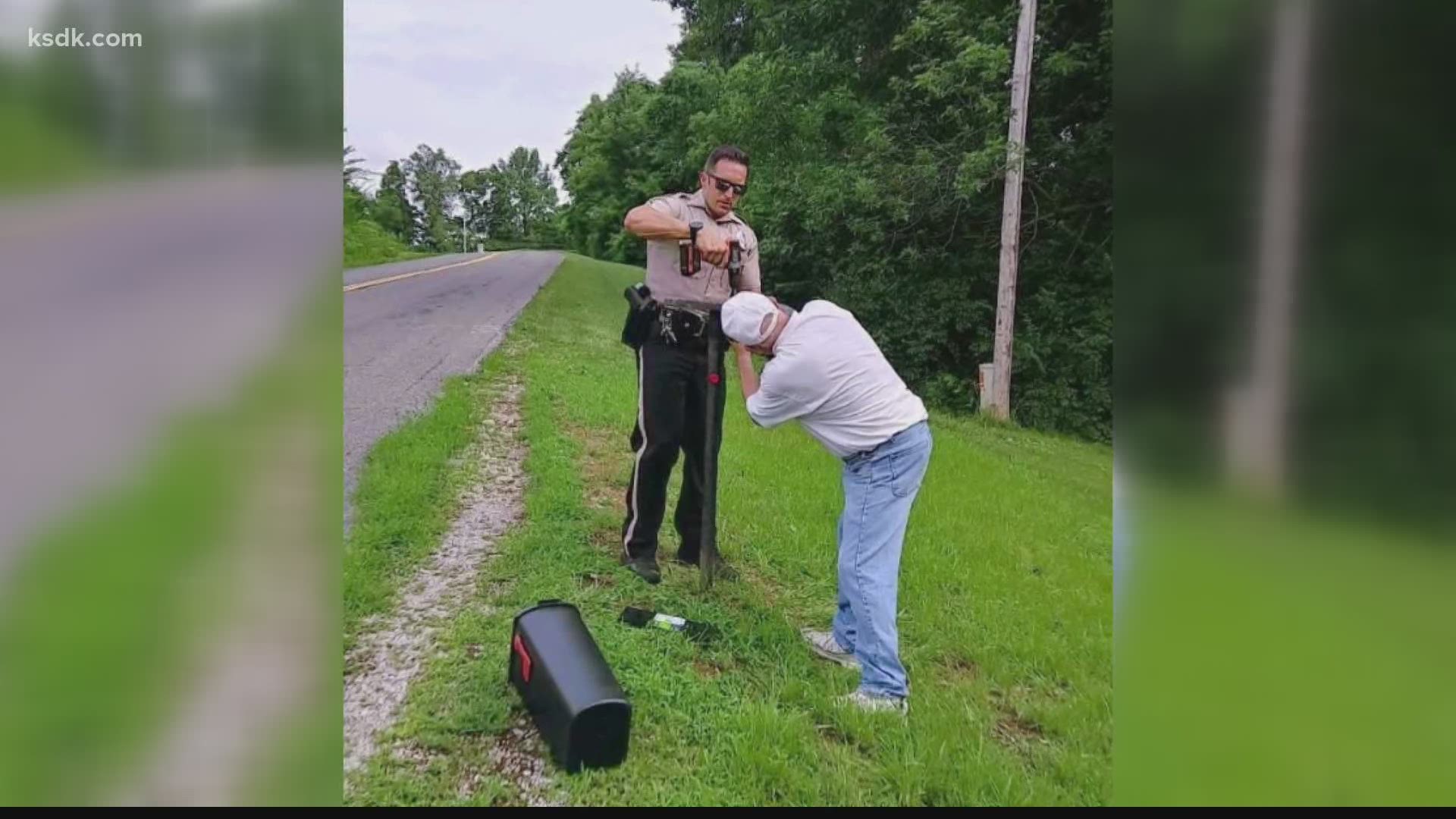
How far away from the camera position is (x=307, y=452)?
1.32 meters

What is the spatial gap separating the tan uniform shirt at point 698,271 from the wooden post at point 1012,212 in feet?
9.62

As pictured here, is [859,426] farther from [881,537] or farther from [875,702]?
[875,702]

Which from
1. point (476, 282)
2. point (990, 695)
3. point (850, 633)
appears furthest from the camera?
point (476, 282)

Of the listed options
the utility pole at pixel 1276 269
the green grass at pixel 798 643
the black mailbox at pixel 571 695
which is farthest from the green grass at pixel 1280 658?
the black mailbox at pixel 571 695

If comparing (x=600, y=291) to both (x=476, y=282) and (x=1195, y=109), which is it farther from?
(x=1195, y=109)

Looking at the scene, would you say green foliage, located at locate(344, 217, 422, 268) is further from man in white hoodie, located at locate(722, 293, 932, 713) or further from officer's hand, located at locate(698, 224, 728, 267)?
officer's hand, located at locate(698, 224, 728, 267)

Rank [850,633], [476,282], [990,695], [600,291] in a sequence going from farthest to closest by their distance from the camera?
[600,291] → [476,282] → [850,633] → [990,695]

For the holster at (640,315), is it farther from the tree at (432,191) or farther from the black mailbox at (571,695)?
the black mailbox at (571,695)

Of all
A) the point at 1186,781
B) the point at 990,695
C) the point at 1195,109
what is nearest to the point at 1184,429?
the point at 1195,109

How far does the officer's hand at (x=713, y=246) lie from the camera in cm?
290

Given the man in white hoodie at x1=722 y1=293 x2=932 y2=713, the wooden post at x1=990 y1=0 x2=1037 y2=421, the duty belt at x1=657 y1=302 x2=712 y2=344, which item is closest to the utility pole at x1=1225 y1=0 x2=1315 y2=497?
the man in white hoodie at x1=722 y1=293 x2=932 y2=713

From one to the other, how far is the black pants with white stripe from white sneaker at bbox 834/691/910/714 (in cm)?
113

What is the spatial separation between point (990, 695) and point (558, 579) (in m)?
1.76

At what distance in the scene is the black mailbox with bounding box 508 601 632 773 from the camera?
6.63 feet
